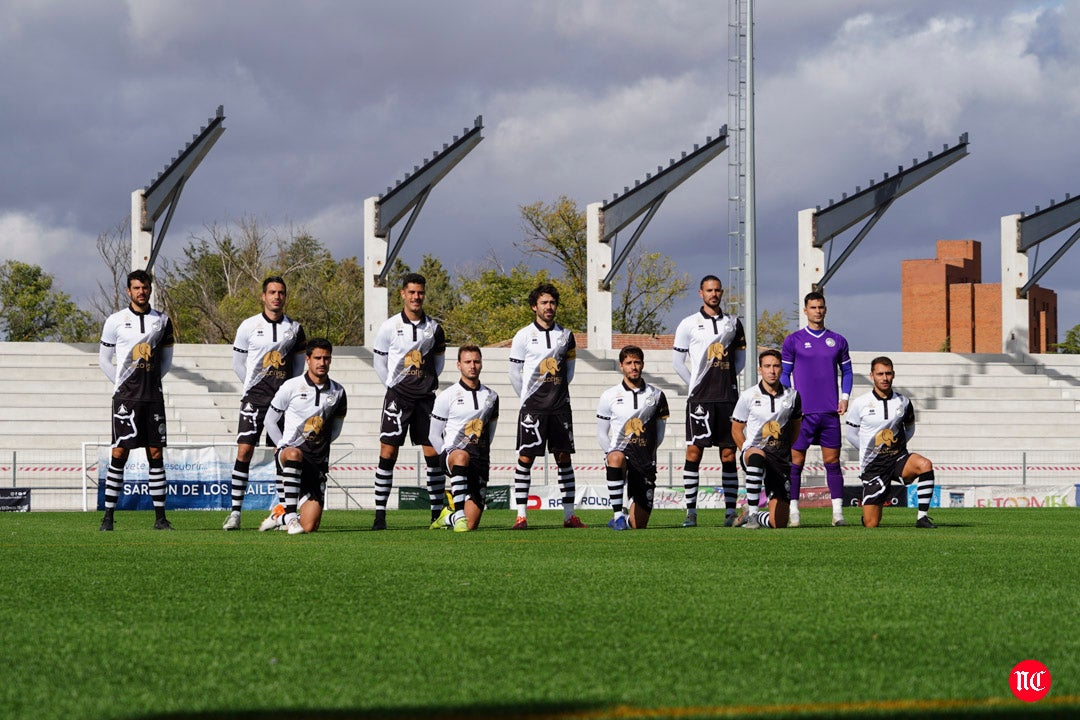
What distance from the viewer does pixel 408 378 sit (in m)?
12.2

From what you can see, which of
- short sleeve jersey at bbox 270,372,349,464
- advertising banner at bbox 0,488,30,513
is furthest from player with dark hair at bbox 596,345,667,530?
advertising banner at bbox 0,488,30,513

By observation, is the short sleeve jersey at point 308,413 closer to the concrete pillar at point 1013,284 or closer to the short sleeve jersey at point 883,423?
the short sleeve jersey at point 883,423

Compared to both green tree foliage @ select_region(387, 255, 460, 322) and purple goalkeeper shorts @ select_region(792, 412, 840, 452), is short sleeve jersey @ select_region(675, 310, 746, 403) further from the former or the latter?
green tree foliage @ select_region(387, 255, 460, 322)

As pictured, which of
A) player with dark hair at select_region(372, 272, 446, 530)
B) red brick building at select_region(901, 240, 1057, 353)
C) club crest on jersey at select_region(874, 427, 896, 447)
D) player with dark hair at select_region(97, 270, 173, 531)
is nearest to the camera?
player with dark hair at select_region(97, 270, 173, 531)

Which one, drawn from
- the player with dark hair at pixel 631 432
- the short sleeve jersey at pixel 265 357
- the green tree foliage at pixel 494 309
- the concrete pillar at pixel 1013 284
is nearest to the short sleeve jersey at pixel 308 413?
the short sleeve jersey at pixel 265 357

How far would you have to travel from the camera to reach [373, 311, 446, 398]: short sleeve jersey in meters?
12.2

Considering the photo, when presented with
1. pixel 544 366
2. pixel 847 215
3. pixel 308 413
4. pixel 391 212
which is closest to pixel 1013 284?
pixel 847 215

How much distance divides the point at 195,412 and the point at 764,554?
20.8 metres

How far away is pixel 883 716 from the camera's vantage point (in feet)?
11.0

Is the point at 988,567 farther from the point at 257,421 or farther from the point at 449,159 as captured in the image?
the point at 449,159

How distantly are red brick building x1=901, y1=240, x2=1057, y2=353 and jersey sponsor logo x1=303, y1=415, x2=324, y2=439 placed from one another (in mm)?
80895

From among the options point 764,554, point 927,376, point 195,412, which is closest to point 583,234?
point 927,376

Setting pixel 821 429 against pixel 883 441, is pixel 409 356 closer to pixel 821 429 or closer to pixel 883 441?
pixel 821 429

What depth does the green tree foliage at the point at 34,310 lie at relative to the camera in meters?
Result: 56.7
